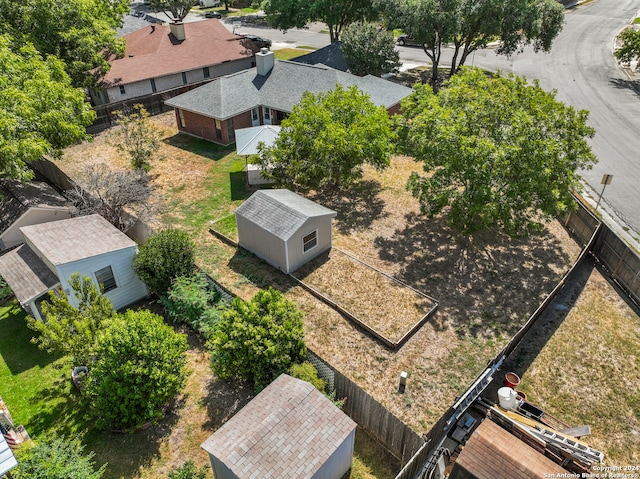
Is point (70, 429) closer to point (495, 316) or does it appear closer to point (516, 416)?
point (516, 416)

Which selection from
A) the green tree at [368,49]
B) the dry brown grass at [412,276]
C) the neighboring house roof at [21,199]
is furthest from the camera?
the green tree at [368,49]

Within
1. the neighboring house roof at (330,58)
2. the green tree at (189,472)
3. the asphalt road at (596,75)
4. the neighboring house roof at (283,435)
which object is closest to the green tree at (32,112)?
the green tree at (189,472)

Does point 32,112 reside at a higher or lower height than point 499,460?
higher

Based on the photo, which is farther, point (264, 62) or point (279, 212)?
point (264, 62)

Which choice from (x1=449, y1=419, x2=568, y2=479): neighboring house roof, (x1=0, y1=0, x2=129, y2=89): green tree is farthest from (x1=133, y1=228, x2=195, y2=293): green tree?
(x1=0, y1=0, x2=129, y2=89): green tree

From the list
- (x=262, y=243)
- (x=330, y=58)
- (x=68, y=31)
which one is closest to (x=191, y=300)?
(x=262, y=243)

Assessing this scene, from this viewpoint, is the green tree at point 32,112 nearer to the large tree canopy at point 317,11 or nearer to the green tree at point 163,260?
the green tree at point 163,260

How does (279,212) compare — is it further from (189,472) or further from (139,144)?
(139,144)
